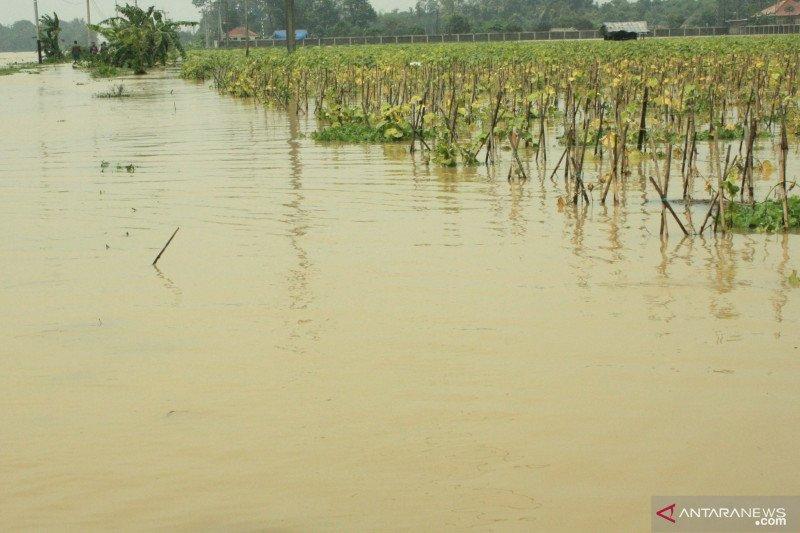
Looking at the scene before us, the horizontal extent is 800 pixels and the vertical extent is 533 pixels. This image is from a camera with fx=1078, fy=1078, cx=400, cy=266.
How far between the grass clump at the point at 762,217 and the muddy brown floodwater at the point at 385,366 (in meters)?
0.26

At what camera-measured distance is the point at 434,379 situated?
14.1 ft

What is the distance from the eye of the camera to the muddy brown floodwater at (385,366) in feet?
11.0

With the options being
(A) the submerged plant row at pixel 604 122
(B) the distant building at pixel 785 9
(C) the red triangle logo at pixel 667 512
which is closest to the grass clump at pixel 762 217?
(A) the submerged plant row at pixel 604 122

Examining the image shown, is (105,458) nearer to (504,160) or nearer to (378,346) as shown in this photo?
(378,346)

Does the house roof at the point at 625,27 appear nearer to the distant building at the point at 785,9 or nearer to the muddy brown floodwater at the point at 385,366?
the distant building at the point at 785,9

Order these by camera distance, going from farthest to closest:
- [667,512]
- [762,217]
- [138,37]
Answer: [138,37], [762,217], [667,512]

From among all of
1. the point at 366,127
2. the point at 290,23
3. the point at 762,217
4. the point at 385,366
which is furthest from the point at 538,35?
the point at 385,366

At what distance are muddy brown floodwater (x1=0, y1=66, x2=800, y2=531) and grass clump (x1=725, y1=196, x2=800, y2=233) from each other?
0.26 metres

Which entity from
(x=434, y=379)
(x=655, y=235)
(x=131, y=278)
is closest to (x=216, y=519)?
(x=434, y=379)

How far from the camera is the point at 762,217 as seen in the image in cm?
713

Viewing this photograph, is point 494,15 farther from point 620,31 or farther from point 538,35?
point 620,31

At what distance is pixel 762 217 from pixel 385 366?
367cm

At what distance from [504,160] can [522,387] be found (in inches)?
281

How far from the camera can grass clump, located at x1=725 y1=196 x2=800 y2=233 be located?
278 inches
